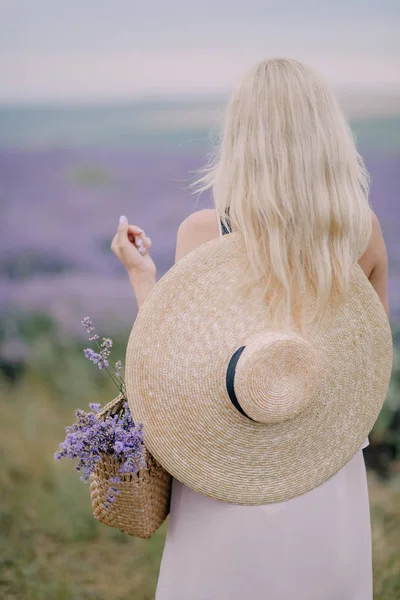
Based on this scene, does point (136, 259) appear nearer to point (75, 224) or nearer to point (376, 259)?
point (376, 259)

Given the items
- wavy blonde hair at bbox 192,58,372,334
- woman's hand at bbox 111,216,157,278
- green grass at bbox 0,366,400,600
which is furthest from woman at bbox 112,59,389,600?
green grass at bbox 0,366,400,600

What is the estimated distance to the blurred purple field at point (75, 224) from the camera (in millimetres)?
3736

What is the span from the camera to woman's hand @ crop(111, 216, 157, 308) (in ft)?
5.73

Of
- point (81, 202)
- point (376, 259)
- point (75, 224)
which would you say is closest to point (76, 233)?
point (75, 224)

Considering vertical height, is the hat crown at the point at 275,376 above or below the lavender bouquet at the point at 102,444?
above

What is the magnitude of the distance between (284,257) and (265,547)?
0.63 meters

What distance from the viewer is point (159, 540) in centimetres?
326

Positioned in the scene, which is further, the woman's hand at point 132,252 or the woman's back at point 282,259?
the woman's hand at point 132,252

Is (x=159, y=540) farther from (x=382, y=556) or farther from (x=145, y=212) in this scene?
(x=145, y=212)

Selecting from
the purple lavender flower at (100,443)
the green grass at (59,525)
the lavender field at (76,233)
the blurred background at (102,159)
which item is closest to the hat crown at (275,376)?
the purple lavender flower at (100,443)

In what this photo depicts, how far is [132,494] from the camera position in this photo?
155 centimetres

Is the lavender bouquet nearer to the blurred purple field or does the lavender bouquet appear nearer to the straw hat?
the straw hat

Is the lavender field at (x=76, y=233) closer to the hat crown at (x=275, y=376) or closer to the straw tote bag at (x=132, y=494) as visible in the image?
the straw tote bag at (x=132, y=494)

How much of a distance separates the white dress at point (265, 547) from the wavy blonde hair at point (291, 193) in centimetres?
43
